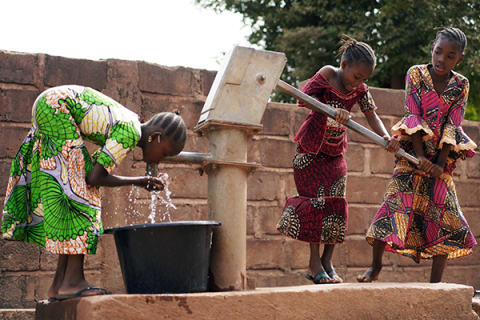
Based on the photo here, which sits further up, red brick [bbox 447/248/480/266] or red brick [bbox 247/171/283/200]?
red brick [bbox 247/171/283/200]

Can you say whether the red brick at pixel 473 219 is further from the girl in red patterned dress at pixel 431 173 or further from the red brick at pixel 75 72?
the red brick at pixel 75 72

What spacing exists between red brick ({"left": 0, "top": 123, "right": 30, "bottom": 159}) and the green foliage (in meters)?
8.24

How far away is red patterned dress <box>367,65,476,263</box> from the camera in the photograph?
10.8 ft

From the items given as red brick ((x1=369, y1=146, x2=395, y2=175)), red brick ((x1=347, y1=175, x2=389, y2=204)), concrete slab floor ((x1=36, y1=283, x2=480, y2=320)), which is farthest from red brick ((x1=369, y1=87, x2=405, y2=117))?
concrete slab floor ((x1=36, y1=283, x2=480, y2=320))

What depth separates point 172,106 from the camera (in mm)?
4062

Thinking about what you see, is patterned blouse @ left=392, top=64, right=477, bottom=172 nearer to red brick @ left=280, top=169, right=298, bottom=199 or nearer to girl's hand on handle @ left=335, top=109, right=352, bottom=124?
girl's hand on handle @ left=335, top=109, right=352, bottom=124

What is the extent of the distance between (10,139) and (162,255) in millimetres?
1885

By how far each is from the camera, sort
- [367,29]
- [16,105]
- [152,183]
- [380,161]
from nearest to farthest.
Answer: [152,183] < [16,105] < [380,161] < [367,29]

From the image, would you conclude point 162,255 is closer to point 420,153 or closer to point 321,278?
point 321,278

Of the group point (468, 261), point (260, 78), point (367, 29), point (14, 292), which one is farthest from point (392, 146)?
point (367, 29)

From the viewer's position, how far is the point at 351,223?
468cm

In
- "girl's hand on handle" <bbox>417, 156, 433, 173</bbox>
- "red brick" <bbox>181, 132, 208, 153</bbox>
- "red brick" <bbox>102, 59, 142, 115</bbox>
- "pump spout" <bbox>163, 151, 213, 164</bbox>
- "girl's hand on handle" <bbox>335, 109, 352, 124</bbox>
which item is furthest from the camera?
"red brick" <bbox>181, 132, 208, 153</bbox>

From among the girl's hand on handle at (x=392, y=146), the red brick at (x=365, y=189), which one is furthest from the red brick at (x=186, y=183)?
the girl's hand on handle at (x=392, y=146)

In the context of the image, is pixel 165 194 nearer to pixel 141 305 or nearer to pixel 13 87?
pixel 13 87
